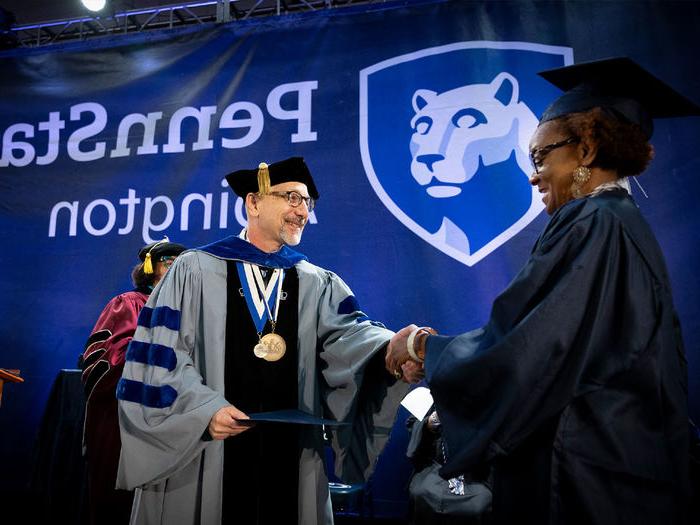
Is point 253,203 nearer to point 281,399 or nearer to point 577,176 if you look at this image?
point 281,399

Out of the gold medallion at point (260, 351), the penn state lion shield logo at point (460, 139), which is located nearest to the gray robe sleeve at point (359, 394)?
the gold medallion at point (260, 351)

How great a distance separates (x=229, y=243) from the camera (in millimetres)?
2816

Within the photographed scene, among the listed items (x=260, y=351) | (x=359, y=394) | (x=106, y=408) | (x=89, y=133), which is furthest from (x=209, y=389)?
(x=89, y=133)

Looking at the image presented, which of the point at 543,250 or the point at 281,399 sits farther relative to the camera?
the point at 281,399

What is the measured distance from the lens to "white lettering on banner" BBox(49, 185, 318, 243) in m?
5.83

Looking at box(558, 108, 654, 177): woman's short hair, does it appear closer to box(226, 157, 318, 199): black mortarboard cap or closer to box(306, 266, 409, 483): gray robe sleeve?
box(306, 266, 409, 483): gray robe sleeve

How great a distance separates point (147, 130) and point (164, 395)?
14.6ft

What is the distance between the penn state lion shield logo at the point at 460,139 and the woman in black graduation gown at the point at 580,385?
327cm

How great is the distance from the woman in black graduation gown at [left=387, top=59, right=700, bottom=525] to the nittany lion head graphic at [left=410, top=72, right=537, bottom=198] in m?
3.39

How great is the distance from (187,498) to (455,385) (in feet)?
4.08

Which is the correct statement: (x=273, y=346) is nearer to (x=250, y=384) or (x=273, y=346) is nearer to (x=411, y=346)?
(x=250, y=384)

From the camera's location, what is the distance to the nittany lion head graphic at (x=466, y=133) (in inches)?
206

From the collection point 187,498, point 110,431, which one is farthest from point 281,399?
point 110,431

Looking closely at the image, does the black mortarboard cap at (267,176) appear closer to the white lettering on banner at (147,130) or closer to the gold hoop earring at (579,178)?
the gold hoop earring at (579,178)
